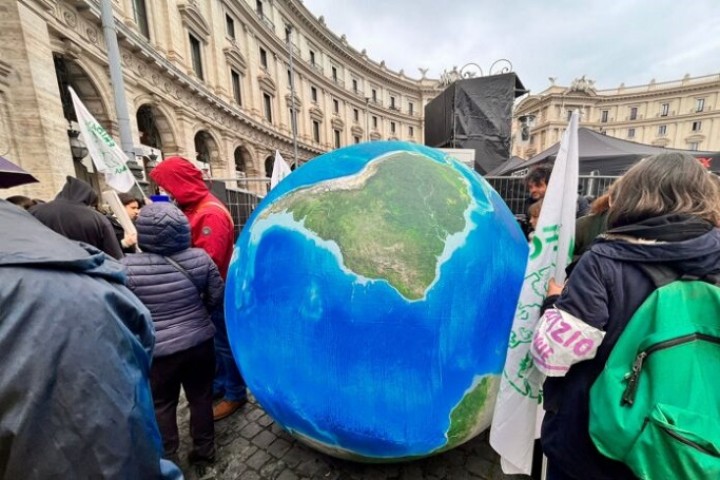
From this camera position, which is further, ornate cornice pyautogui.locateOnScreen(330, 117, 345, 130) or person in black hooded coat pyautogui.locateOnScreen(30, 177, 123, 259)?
ornate cornice pyautogui.locateOnScreen(330, 117, 345, 130)

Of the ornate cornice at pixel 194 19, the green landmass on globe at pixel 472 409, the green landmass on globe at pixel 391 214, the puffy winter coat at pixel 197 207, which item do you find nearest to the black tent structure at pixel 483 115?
the green landmass on globe at pixel 391 214

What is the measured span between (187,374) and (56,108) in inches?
404

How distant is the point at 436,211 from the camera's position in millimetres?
1780

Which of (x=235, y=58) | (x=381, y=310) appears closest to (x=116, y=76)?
(x=381, y=310)

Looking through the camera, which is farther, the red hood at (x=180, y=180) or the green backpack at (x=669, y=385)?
the red hood at (x=180, y=180)

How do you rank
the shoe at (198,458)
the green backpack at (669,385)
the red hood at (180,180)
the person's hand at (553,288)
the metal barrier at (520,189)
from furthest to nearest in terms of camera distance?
the metal barrier at (520,189), the red hood at (180,180), the shoe at (198,458), the person's hand at (553,288), the green backpack at (669,385)

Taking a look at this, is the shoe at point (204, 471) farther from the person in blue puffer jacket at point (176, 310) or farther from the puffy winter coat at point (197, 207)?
the puffy winter coat at point (197, 207)

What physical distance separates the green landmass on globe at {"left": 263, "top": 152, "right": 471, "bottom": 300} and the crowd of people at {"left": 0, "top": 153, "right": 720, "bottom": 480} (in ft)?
2.12

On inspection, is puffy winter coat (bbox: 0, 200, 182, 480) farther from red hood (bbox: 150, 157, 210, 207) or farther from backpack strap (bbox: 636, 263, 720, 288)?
red hood (bbox: 150, 157, 210, 207)

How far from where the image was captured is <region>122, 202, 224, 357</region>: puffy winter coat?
1.98 meters

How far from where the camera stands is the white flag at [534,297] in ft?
5.50

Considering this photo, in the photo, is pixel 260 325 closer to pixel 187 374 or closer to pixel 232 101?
pixel 187 374

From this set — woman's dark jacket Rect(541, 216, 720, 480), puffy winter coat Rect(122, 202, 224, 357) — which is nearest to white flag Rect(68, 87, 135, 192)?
puffy winter coat Rect(122, 202, 224, 357)

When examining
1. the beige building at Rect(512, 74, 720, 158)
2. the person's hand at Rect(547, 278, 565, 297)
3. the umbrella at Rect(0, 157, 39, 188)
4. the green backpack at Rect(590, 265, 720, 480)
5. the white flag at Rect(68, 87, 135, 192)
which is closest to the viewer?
the green backpack at Rect(590, 265, 720, 480)
